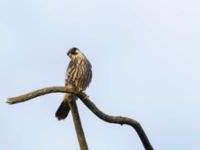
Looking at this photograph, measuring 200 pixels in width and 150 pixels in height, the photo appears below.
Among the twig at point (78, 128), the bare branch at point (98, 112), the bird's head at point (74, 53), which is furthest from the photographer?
the bird's head at point (74, 53)

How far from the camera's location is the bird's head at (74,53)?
1050cm

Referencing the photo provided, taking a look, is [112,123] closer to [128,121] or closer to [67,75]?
[128,121]

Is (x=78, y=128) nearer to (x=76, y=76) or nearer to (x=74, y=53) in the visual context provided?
(x=76, y=76)

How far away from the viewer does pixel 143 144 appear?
535cm

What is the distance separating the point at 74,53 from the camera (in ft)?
34.8

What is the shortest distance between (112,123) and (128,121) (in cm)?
15

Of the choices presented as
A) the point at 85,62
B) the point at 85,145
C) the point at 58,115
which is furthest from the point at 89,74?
the point at 85,145

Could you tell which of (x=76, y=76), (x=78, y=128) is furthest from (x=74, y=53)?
(x=78, y=128)

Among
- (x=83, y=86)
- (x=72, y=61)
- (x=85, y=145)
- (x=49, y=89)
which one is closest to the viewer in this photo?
(x=85, y=145)

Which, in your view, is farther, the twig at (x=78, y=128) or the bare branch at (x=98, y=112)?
the bare branch at (x=98, y=112)

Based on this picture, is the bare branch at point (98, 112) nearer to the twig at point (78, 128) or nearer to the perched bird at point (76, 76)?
the twig at point (78, 128)

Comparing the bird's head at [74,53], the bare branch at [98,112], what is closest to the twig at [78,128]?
the bare branch at [98,112]

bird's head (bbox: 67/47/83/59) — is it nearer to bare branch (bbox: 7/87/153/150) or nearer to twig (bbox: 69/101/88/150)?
bare branch (bbox: 7/87/153/150)

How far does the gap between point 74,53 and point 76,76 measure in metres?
0.81
